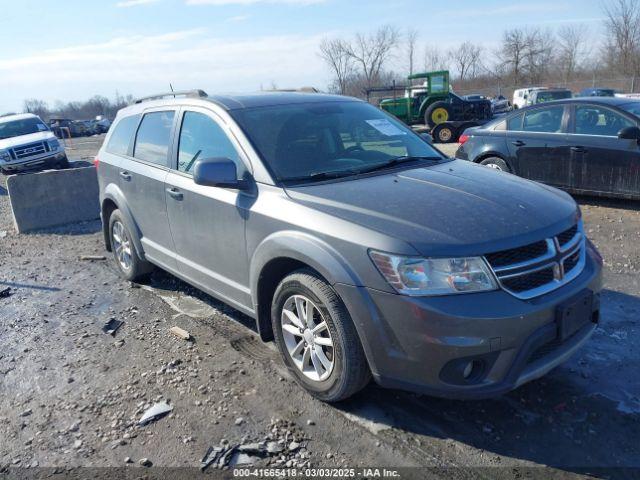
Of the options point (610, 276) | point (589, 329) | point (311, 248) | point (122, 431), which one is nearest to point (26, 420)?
point (122, 431)

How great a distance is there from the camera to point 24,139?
16625 mm

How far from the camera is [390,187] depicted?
11.2 feet

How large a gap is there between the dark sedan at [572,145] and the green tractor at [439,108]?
12653mm

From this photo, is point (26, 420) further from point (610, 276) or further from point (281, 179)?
point (610, 276)

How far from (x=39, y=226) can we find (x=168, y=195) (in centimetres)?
562

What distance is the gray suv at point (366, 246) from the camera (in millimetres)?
2699

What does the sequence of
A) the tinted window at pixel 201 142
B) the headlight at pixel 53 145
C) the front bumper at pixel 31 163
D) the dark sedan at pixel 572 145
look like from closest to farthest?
the tinted window at pixel 201 142, the dark sedan at pixel 572 145, the front bumper at pixel 31 163, the headlight at pixel 53 145

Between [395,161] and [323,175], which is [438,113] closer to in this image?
[395,161]

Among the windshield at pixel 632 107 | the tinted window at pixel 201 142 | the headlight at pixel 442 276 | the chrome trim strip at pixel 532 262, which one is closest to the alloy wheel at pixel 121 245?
the tinted window at pixel 201 142

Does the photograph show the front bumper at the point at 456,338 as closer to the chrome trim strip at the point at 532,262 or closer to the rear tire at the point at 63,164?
the chrome trim strip at the point at 532,262

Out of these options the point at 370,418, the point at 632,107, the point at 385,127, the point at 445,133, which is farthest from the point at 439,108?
the point at 370,418

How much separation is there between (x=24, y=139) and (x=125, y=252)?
13.4m

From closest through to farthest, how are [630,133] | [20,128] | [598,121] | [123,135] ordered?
[123,135] → [630,133] → [598,121] → [20,128]

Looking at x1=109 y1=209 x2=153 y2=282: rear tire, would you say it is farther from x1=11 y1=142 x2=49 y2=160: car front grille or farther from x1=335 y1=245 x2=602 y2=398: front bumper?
x1=11 y1=142 x2=49 y2=160: car front grille
